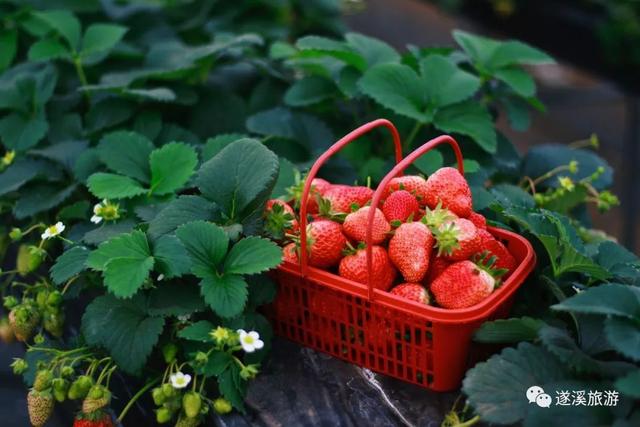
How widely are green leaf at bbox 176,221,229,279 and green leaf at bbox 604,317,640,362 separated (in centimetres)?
59

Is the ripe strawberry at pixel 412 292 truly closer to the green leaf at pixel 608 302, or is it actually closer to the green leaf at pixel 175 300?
the green leaf at pixel 608 302

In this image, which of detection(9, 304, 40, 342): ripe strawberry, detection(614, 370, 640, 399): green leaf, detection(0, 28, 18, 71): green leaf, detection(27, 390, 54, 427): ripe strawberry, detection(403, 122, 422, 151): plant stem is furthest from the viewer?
detection(0, 28, 18, 71): green leaf

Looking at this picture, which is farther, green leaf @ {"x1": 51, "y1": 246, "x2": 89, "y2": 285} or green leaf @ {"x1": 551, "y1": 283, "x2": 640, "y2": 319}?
green leaf @ {"x1": 51, "y1": 246, "x2": 89, "y2": 285}

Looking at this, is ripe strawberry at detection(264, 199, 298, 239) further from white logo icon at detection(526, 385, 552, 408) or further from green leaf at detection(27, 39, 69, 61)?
green leaf at detection(27, 39, 69, 61)

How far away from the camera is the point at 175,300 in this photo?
134 centimetres

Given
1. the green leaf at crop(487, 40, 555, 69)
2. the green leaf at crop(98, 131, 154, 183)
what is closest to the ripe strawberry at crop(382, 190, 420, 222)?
the green leaf at crop(98, 131, 154, 183)

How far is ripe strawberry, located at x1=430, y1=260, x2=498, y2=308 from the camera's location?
122 centimetres

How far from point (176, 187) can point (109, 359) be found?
0.35 meters

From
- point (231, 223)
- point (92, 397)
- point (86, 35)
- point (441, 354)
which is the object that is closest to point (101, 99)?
point (86, 35)

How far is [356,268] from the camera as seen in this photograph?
128 cm

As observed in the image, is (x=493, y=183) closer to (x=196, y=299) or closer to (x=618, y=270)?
(x=618, y=270)

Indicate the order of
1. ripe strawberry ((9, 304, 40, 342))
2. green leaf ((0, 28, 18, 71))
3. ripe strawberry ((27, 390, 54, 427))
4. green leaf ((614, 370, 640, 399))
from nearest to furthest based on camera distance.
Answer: green leaf ((614, 370, 640, 399)) < ripe strawberry ((27, 390, 54, 427)) < ripe strawberry ((9, 304, 40, 342)) < green leaf ((0, 28, 18, 71))

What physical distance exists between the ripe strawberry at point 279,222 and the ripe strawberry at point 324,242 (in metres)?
0.07

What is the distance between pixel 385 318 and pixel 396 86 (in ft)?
2.23
